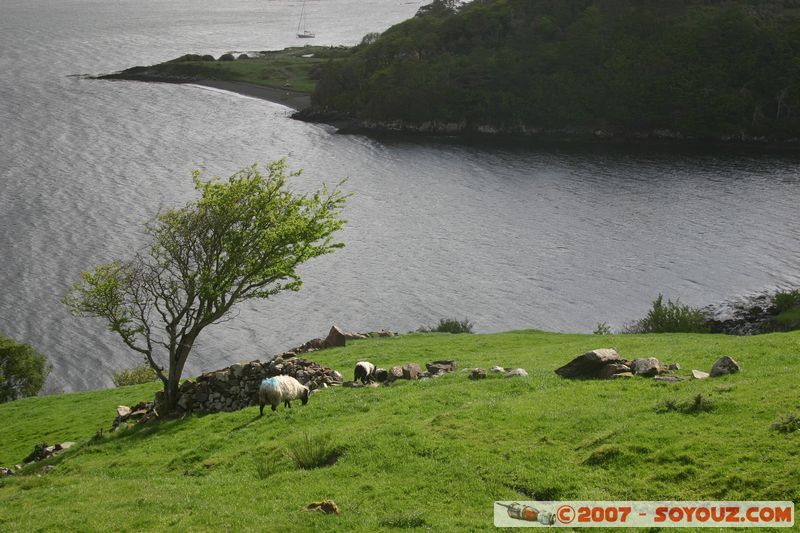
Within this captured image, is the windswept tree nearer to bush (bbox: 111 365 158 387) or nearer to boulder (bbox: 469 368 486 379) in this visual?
boulder (bbox: 469 368 486 379)

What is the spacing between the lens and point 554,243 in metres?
111

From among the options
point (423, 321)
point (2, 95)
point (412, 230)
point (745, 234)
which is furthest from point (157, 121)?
point (745, 234)

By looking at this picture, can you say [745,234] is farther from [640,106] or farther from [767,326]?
[640,106]

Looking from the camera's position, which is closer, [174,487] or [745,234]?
[174,487]

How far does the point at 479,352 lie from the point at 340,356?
335 inches

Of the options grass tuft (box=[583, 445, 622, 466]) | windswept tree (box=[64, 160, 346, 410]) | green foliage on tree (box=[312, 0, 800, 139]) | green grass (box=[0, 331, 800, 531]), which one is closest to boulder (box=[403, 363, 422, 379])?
green grass (box=[0, 331, 800, 531])

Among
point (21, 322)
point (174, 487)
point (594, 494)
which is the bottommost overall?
point (21, 322)

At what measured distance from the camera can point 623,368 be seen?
30391 mm

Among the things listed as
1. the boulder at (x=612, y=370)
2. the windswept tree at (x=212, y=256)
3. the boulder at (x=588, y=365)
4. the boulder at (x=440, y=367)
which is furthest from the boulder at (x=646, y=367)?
the windswept tree at (x=212, y=256)

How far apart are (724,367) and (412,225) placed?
3648 inches

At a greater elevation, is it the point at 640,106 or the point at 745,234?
the point at 640,106

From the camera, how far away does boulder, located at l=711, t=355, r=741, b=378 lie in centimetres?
2870

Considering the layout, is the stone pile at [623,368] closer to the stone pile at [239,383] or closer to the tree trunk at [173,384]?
the stone pile at [239,383]

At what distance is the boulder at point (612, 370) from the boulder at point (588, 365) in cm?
26
